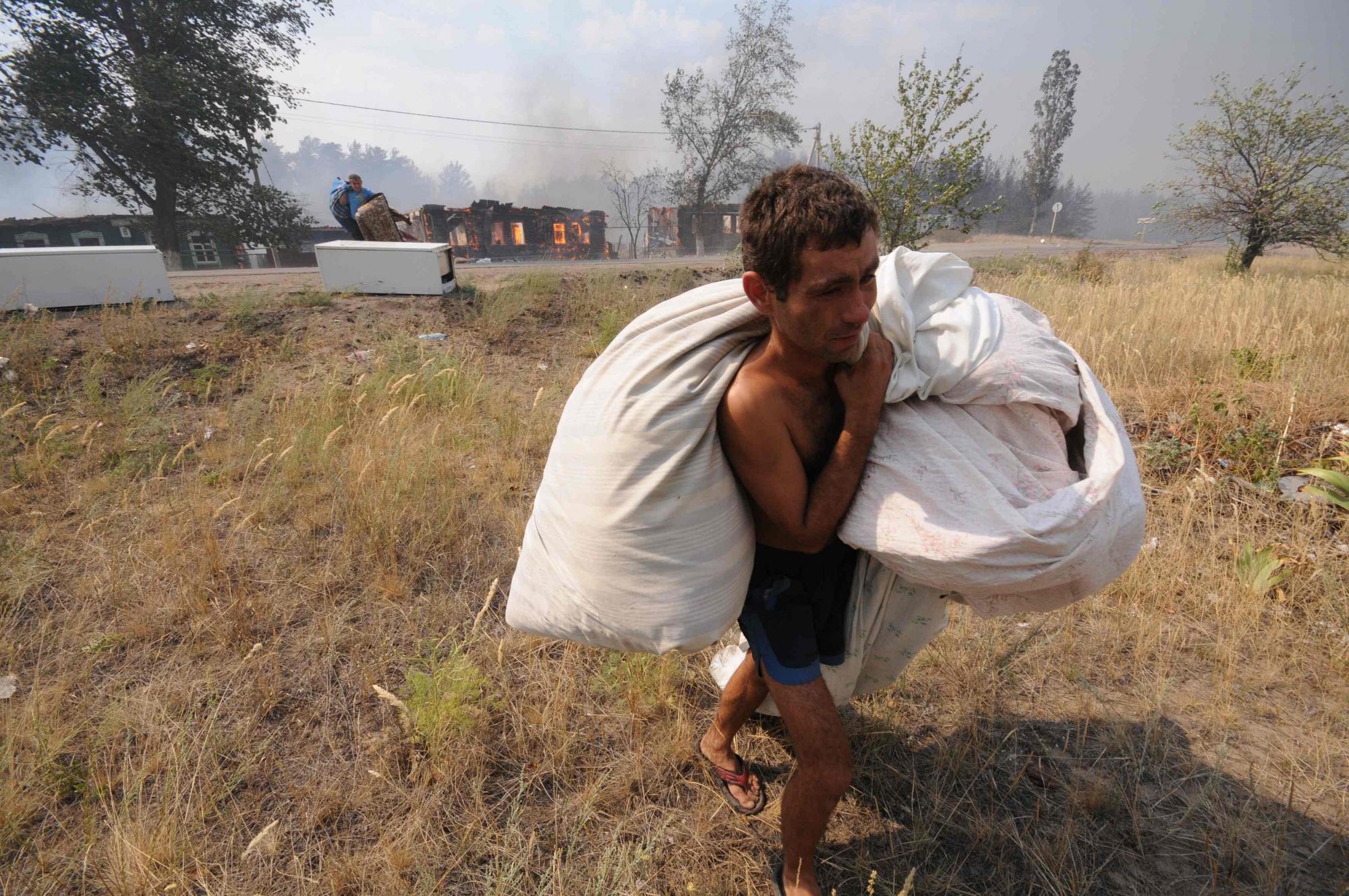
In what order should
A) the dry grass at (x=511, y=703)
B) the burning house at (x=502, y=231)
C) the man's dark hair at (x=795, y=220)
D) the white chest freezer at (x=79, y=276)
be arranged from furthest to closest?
the burning house at (x=502, y=231), the white chest freezer at (x=79, y=276), the dry grass at (x=511, y=703), the man's dark hair at (x=795, y=220)

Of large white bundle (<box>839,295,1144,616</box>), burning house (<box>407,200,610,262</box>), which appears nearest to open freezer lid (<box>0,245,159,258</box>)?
large white bundle (<box>839,295,1144,616</box>)

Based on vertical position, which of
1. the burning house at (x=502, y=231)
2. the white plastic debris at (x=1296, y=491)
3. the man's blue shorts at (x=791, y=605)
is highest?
the burning house at (x=502, y=231)

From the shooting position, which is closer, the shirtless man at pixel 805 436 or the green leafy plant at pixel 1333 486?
the shirtless man at pixel 805 436

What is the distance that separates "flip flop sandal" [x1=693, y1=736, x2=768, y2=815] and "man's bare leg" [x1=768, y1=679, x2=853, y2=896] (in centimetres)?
35

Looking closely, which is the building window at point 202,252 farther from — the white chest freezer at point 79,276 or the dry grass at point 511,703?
the dry grass at point 511,703

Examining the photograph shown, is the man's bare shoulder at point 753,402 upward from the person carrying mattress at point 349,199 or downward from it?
downward

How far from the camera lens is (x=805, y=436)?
1463 millimetres

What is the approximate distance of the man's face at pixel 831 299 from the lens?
1236 mm

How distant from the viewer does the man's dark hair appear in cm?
122

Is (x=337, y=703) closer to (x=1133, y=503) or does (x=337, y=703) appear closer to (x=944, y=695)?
(x=944, y=695)

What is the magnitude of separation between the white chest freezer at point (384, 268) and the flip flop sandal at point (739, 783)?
780 cm

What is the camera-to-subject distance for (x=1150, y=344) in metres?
4.96

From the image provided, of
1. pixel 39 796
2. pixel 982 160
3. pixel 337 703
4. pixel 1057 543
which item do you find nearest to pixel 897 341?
pixel 1057 543

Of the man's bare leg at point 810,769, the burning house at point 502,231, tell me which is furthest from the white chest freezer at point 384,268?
the burning house at point 502,231
